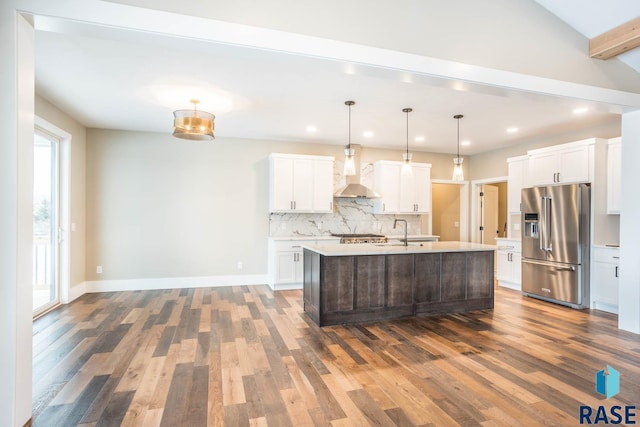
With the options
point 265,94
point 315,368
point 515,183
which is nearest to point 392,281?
point 315,368

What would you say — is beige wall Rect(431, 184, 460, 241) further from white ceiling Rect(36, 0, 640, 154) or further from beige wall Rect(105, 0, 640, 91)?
beige wall Rect(105, 0, 640, 91)

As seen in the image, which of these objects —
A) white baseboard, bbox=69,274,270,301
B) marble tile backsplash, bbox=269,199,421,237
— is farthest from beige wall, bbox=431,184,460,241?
white baseboard, bbox=69,274,270,301

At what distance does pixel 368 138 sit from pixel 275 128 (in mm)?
1718

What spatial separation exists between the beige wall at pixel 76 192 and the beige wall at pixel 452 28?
150 inches

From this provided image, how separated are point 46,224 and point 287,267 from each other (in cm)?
347

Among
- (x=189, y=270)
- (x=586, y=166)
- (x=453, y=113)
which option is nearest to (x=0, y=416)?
(x=189, y=270)

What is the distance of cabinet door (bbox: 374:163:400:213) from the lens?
6.70m

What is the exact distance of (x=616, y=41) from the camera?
3.12 metres

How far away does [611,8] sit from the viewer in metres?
3.02

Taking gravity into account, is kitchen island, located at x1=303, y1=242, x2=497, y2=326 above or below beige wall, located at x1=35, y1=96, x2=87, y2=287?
below

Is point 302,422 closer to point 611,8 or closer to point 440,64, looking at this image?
point 440,64

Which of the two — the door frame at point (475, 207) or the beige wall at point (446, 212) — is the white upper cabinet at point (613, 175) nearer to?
the door frame at point (475, 207)

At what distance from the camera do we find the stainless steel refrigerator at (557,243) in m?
4.85

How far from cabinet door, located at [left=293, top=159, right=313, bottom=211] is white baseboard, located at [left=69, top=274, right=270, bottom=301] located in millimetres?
1447
